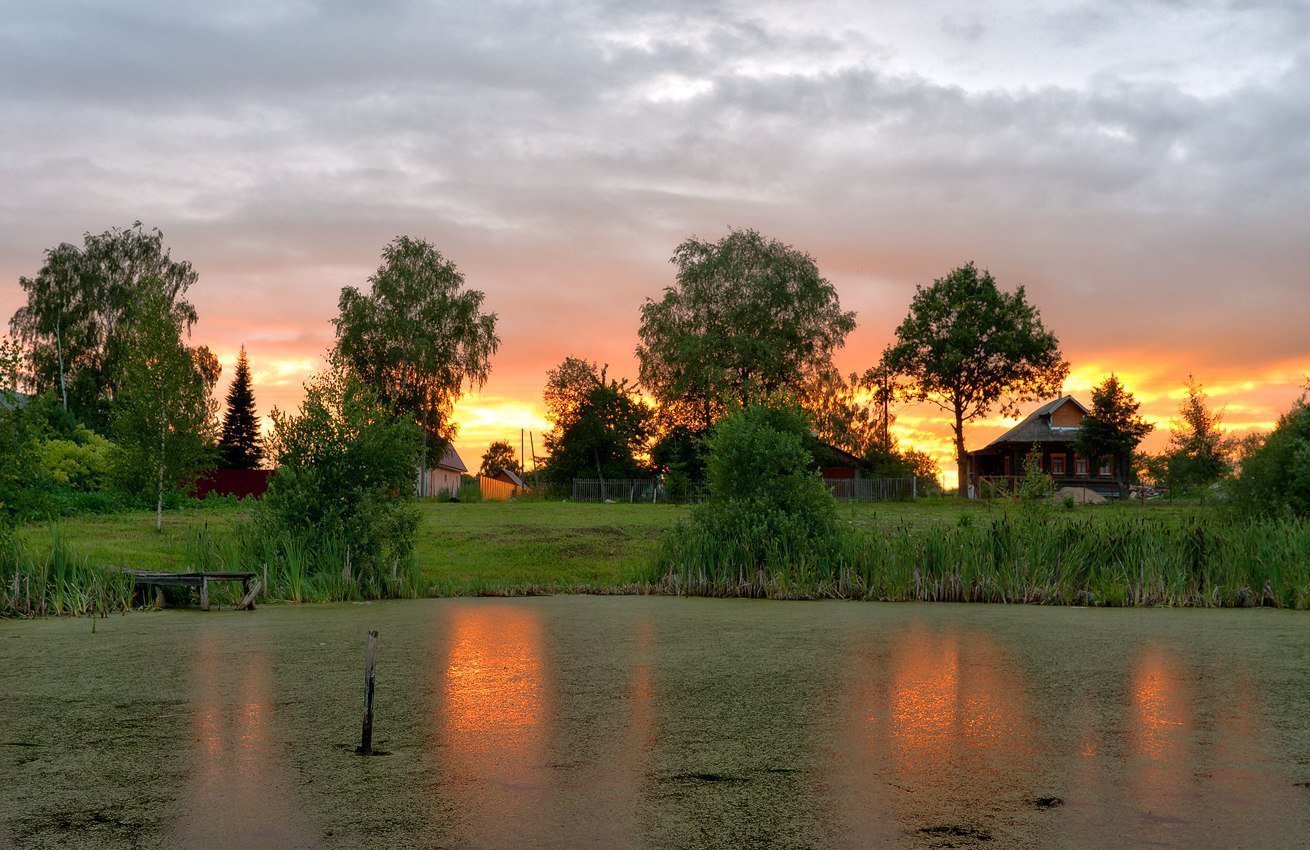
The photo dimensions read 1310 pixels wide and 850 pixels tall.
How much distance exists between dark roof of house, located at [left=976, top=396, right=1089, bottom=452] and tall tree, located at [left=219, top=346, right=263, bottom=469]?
30.8 m

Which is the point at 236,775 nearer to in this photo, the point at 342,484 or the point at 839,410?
the point at 342,484

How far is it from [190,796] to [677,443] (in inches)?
1544

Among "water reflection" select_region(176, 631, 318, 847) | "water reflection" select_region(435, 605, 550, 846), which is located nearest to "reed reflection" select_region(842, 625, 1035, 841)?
"water reflection" select_region(435, 605, 550, 846)

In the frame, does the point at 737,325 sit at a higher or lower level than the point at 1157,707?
higher

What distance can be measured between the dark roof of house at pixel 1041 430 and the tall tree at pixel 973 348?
2.71 m

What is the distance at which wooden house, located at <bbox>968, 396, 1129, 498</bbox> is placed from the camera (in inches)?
1806

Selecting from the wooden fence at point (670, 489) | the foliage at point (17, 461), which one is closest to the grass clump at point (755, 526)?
the foliage at point (17, 461)

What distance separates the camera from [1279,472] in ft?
71.3

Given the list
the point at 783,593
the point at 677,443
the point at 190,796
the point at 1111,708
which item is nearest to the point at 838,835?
the point at 190,796

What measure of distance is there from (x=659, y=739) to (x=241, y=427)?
42.5 m

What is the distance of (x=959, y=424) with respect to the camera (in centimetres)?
4444

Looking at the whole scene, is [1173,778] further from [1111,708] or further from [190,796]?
[190,796]

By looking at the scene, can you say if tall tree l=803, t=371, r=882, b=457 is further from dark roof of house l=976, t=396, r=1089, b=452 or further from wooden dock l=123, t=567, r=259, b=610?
wooden dock l=123, t=567, r=259, b=610

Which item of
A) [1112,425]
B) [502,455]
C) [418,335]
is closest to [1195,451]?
[1112,425]
